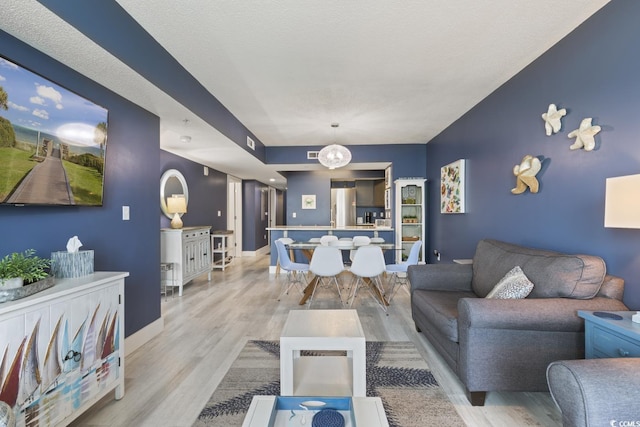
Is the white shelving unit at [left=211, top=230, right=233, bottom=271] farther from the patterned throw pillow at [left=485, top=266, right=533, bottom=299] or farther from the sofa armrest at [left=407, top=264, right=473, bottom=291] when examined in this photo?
the patterned throw pillow at [left=485, top=266, right=533, bottom=299]

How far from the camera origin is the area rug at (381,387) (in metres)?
1.79

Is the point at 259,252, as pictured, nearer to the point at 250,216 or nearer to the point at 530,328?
the point at 250,216

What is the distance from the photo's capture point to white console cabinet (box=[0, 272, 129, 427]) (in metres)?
1.29

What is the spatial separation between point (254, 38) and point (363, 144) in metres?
3.87

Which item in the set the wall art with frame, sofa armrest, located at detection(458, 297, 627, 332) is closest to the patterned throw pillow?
sofa armrest, located at detection(458, 297, 627, 332)

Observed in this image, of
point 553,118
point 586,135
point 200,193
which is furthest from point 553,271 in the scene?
point 200,193

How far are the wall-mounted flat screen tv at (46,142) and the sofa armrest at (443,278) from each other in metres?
2.95

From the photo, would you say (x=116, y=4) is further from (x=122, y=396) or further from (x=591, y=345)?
(x=591, y=345)

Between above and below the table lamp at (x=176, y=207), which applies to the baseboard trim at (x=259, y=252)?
below

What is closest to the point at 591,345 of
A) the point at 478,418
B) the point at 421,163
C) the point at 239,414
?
the point at 478,418

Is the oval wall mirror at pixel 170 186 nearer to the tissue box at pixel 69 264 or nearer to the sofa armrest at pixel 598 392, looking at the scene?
the tissue box at pixel 69 264

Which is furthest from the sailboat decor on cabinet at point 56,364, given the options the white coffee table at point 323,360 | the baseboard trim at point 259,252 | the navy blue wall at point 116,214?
the baseboard trim at point 259,252

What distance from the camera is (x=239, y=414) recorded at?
1820 mm

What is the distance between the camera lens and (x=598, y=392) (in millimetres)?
1052
